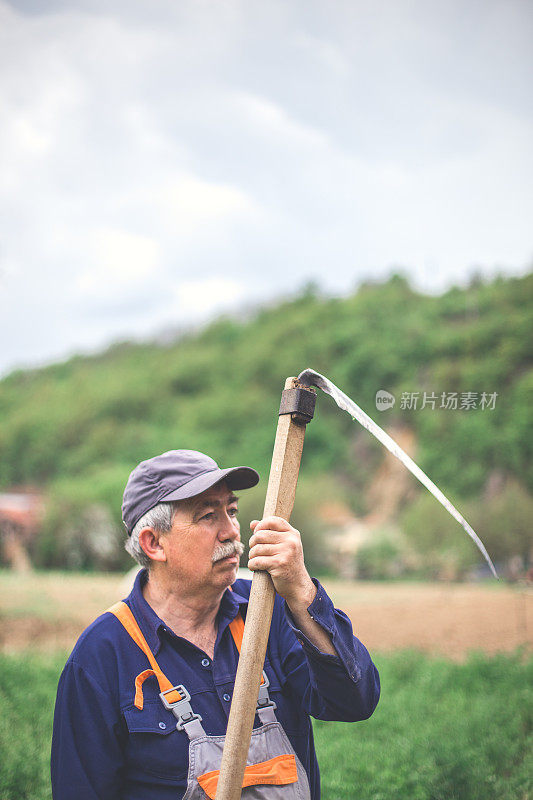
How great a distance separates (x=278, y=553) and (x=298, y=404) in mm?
378

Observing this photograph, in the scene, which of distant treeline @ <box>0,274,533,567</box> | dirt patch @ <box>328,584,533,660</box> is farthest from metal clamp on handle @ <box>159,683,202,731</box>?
distant treeline @ <box>0,274,533,567</box>

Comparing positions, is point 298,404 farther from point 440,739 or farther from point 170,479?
point 440,739

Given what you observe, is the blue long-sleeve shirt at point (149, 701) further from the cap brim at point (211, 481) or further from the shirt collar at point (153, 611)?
the cap brim at point (211, 481)

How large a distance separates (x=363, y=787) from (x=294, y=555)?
3.10m

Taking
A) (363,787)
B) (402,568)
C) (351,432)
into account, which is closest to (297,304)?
(351,432)

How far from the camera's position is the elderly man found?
5.87 ft

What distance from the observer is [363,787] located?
4.09 metres

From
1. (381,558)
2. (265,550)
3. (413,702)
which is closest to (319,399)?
(381,558)

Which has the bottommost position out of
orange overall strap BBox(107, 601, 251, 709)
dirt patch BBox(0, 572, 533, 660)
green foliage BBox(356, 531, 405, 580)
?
dirt patch BBox(0, 572, 533, 660)

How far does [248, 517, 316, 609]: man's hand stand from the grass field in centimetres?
287

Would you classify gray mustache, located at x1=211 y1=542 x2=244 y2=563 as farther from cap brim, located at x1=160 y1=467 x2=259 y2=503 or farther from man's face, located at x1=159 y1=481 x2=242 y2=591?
cap brim, located at x1=160 y1=467 x2=259 y2=503

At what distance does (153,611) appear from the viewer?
2021 millimetres

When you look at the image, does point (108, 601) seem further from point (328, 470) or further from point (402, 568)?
point (328, 470)

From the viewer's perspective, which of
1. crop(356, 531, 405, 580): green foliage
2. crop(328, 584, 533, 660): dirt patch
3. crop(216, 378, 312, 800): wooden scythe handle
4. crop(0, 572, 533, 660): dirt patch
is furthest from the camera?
crop(356, 531, 405, 580): green foliage
